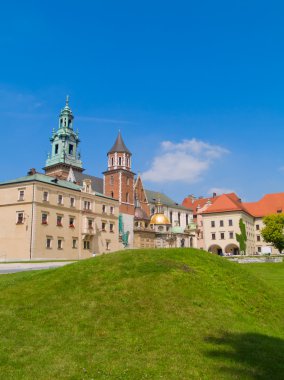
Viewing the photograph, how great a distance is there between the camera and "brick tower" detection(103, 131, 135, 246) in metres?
80.6

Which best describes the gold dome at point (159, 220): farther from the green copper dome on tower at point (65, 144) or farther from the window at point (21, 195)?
the window at point (21, 195)

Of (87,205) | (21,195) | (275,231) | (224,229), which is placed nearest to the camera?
(21,195)

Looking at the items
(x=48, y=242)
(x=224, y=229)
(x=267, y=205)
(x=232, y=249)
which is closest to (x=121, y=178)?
(x=224, y=229)

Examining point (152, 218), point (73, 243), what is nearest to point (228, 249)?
point (152, 218)

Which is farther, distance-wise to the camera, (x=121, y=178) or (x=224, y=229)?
(x=224, y=229)

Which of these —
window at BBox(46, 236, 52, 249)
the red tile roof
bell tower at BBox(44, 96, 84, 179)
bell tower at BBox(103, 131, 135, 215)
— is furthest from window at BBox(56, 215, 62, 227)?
the red tile roof

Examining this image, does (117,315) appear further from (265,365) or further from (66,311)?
(265,365)

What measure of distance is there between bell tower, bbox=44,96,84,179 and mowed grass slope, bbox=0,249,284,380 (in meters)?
83.6

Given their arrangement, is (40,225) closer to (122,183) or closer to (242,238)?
(122,183)

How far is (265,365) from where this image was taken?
874cm

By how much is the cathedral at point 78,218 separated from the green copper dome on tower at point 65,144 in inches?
223

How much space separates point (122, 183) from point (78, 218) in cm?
2471

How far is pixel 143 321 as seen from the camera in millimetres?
11227

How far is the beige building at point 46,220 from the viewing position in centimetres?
5159
